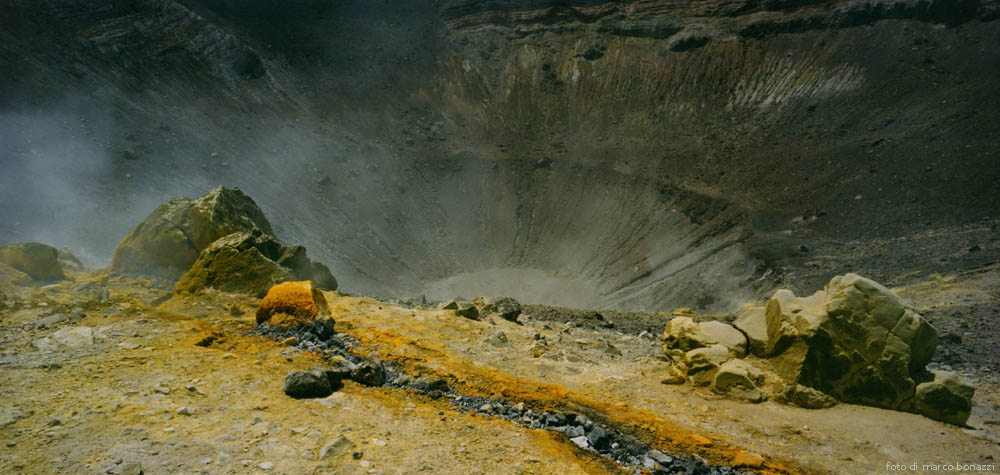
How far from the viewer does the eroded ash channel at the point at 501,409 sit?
20.8 feet

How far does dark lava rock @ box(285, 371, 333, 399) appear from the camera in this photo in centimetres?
629

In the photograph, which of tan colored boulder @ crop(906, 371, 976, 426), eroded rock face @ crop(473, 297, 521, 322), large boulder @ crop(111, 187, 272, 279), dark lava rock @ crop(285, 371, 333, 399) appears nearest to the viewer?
dark lava rock @ crop(285, 371, 333, 399)

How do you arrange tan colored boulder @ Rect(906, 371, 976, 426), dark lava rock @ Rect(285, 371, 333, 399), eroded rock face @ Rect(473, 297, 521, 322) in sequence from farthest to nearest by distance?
eroded rock face @ Rect(473, 297, 521, 322)
tan colored boulder @ Rect(906, 371, 976, 426)
dark lava rock @ Rect(285, 371, 333, 399)

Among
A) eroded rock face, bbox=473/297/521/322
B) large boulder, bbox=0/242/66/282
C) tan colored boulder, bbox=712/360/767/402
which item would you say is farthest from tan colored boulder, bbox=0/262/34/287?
tan colored boulder, bbox=712/360/767/402

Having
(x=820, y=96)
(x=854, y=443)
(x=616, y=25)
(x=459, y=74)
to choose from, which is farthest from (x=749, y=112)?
(x=854, y=443)

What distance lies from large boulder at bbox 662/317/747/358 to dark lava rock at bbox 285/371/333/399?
6848 mm

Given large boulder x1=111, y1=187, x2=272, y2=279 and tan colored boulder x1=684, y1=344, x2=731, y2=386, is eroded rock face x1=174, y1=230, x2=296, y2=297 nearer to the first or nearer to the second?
large boulder x1=111, y1=187, x2=272, y2=279

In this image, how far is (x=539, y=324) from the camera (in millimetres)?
13805

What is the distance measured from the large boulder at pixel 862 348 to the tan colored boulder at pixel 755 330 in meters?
0.56

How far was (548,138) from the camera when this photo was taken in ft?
144

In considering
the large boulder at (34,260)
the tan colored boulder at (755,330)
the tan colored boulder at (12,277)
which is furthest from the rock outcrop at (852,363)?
the large boulder at (34,260)

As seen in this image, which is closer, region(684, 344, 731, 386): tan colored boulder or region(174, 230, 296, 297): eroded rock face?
region(684, 344, 731, 386): tan colored boulder

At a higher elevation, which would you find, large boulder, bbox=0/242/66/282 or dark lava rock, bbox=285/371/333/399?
large boulder, bbox=0/242/66/282

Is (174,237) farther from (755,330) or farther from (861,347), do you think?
(861,347)
